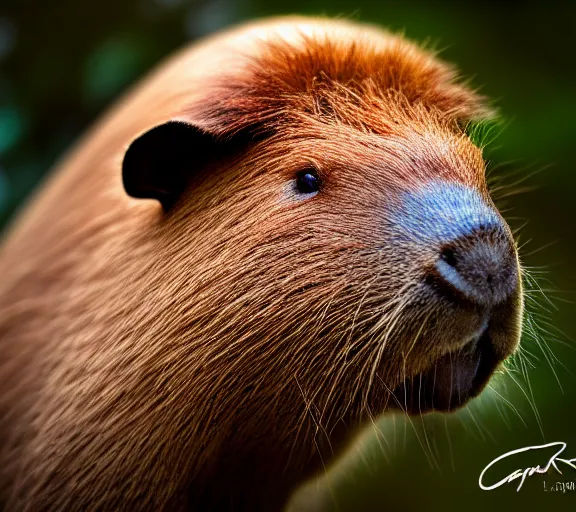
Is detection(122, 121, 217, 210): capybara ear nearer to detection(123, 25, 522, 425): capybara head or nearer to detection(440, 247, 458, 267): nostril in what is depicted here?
detection(123, 25, 522, 425): capybara head

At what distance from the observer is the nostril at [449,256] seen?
106 cm

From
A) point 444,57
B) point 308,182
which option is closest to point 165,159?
point 308,182

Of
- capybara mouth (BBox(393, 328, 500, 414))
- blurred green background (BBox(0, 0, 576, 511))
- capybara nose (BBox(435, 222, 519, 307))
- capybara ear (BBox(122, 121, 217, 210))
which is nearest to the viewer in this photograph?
capybara nose (BBox(435, 222, 519, 307))

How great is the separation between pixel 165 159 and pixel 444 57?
1.45 metres

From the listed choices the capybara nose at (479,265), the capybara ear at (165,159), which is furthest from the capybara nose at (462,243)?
the capybara ear at (165,159)

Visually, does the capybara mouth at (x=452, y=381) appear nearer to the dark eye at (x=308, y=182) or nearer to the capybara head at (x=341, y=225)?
the capybara head at (x=341, y=225)

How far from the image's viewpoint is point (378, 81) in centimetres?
128

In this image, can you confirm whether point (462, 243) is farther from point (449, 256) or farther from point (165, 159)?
point (165, 159)

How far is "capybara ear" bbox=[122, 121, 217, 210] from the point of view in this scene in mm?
1251

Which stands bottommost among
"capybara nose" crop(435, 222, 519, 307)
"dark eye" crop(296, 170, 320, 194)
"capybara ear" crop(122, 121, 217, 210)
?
"capybara nose" crop(435, 222, 519, 307)

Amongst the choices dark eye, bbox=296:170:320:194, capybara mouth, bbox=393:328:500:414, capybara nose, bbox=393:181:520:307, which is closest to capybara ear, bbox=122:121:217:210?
dark eye, bbox=296:170:320:194

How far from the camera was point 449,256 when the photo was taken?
3.48 feet

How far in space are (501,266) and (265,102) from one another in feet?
1.57

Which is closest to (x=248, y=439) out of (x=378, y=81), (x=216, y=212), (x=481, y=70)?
(x=216, y=212)
